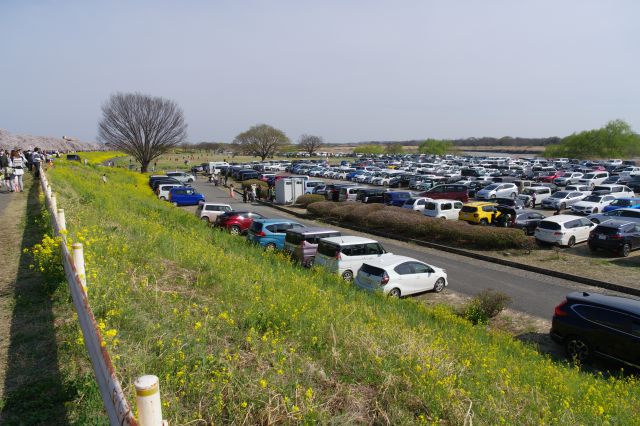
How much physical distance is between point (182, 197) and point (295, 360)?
1230 inches

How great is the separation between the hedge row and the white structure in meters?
6.28

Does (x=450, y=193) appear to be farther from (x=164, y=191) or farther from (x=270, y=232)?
(x=164, y=191)

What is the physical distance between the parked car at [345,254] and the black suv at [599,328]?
5.94 meters

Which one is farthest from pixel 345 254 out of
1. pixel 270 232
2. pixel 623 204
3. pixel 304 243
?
pixel 623 204

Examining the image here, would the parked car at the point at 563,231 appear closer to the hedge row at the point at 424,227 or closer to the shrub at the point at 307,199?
the hedge row at the point at 424,227

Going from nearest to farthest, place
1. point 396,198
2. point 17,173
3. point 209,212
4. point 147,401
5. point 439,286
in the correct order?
point 147,401 → point 439,286 → point 17,173 → point 209,212 → point 396,198

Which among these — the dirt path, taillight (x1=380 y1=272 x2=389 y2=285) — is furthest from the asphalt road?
the dirt path

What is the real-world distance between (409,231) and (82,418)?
20.8 m

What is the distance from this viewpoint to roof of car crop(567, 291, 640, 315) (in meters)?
8.86

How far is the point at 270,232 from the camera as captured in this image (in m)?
19.0

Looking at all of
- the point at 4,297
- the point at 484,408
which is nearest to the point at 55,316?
the point at 4,297

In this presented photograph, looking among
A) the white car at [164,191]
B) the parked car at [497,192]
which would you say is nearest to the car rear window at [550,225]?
the parked car at [497,192]

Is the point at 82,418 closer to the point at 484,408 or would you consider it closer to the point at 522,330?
the point at 484,408

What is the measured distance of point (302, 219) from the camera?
29844 mm
